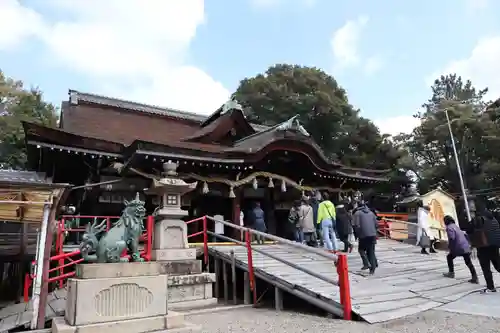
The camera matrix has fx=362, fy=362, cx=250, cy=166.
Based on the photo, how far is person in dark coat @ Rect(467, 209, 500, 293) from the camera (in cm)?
595

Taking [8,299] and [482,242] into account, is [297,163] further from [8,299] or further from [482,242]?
[8,299]

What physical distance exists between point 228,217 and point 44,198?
8.37 metres

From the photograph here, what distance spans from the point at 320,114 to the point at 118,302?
25.6m

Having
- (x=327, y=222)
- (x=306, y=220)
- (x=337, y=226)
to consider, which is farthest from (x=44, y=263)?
(x=337, y=226)

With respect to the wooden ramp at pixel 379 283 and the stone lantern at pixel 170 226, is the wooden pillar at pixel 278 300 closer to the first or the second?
the wooden ramp at pixel 379 283

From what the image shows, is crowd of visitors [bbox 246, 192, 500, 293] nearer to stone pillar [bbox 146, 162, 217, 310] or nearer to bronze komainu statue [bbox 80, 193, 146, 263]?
stone pillar [bbox 146, 162, 217, 310]

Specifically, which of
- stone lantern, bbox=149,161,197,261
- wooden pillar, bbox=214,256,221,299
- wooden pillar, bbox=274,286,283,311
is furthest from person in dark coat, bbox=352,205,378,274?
stone lantern, bbox=149,161,197,261

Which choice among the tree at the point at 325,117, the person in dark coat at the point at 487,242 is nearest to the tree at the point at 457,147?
the tree at the point at 325,117

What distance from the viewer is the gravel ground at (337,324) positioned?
4164 millimetres

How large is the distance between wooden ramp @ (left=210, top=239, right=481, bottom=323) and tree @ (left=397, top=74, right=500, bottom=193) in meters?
18.3

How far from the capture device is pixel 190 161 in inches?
439

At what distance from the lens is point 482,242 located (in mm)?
5973

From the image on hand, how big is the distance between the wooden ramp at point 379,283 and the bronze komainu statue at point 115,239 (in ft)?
8.70

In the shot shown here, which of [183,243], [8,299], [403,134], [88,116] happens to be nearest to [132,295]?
[183,243]
